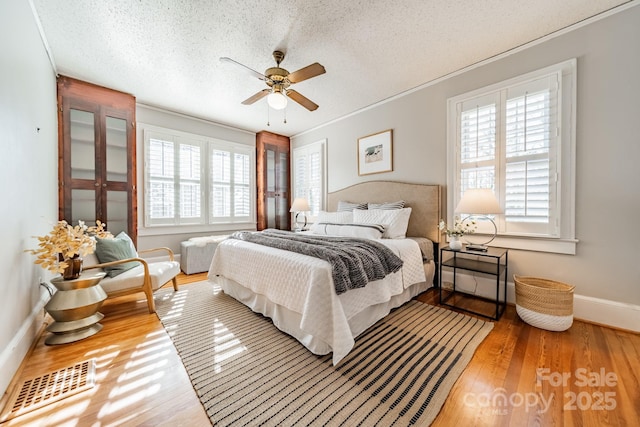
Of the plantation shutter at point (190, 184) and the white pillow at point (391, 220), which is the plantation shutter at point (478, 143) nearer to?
the white pillow at point (391, 220)

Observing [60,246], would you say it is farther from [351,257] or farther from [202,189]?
[202,189]

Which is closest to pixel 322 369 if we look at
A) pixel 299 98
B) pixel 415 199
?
pixel 415 199

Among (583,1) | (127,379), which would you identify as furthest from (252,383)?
(583,1)

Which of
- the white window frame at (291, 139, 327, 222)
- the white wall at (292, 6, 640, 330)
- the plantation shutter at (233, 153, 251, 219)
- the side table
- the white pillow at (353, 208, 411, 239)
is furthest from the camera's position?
the plantation shutter at (233, 153, 251, 219)

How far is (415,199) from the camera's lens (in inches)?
133

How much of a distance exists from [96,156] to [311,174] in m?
3.55

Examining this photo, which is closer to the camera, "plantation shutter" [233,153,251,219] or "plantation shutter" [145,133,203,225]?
"plantation shutter" [145,133,203,225]

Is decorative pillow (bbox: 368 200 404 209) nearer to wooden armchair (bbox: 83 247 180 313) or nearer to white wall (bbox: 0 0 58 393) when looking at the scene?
wooden armchair (bbox: 83 247 180 313)

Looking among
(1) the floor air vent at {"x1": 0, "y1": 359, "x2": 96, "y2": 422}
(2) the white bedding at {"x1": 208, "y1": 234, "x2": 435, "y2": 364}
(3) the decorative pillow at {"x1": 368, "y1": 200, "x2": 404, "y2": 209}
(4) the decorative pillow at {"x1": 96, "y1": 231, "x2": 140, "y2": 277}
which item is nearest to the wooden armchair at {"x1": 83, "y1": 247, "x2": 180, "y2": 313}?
(4) the decorative pillow at {"x1": 96, "y1": 231, "x2": 140, "y2": 277}

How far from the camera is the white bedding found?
166 centimetres

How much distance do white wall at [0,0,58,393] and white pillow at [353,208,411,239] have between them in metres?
3.25

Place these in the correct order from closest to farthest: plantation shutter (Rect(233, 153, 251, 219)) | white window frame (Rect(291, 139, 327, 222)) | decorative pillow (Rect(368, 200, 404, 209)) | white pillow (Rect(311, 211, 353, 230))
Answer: decorative pillow (Rect(368, 200, 404, 209)) → white pillow (Rect(311, 211, 353, 230)) → white window frame (Rect(291, 139, 327, 222)) → plantation shutter (Rect(233, 153, 251, 219))

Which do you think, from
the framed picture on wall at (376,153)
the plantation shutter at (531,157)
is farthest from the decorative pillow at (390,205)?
the plantation shutter at (531,157)

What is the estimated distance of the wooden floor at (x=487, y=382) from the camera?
123 cm
